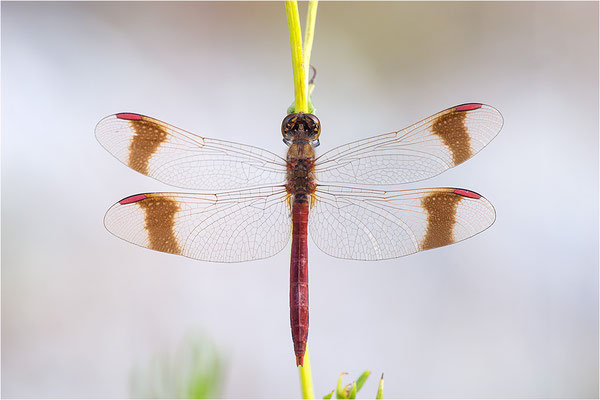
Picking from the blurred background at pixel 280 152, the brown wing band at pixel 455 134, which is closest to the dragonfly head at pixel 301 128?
the brown wing band at pixel 455 134

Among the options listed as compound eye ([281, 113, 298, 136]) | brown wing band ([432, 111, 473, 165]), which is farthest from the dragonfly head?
brown wing band ([432, 111, 473, 165])

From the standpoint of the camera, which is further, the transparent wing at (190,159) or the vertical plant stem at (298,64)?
the transparent wing at (190,159)

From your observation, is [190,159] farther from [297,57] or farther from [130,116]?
[297,57]

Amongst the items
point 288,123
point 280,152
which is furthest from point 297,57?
point 280,152

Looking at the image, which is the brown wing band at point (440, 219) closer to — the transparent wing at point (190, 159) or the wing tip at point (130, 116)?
the transparent wing at point (190, 159)

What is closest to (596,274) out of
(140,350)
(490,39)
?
(490,39)

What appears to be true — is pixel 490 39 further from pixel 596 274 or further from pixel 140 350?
pixel 140 350

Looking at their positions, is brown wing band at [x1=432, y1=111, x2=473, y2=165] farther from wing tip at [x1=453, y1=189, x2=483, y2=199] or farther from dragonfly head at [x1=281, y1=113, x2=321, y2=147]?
dragonfly head at [x1=281, y1=113, x2=321, y2=147]
